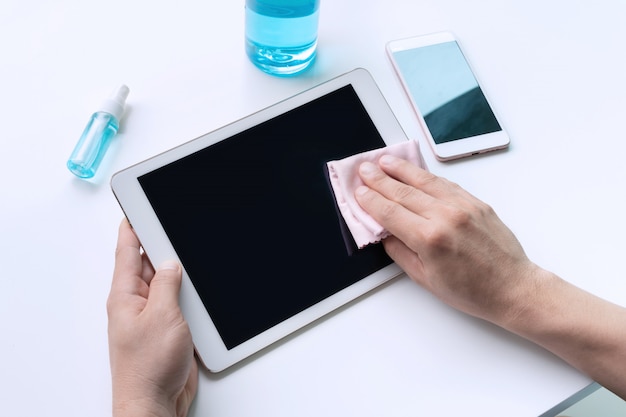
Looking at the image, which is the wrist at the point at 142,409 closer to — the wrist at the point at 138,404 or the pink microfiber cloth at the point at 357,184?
the wrist at the point at 138,404

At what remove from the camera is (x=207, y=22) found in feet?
2.83

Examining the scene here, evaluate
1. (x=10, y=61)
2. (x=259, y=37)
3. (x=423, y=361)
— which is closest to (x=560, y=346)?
(x=423, y=361)

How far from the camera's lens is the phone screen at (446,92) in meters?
0.81

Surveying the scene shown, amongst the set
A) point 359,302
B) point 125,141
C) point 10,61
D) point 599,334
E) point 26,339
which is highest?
point 10,61

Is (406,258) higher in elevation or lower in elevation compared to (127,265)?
lower

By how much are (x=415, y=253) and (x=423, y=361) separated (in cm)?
13

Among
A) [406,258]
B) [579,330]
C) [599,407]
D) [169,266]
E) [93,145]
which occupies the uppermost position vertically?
[93,145]

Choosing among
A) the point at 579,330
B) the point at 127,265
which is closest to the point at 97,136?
the point at 127,265

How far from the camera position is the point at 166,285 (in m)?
0.65

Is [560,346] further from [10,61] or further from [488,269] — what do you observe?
[10,61]

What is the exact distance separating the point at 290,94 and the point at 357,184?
0.58 feet

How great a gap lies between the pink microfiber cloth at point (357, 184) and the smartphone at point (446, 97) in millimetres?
71

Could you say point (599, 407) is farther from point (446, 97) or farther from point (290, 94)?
point (290, 94)

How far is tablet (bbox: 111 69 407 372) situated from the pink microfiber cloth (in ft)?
0.05
